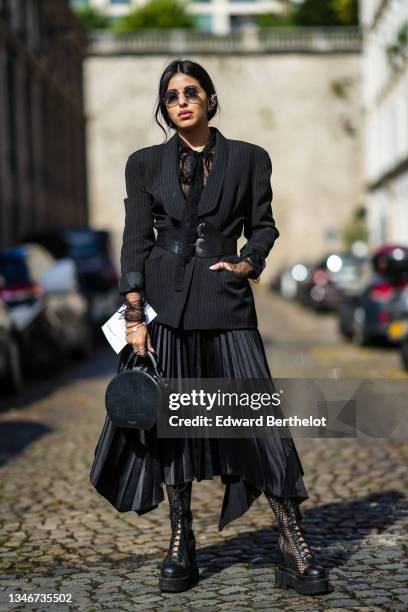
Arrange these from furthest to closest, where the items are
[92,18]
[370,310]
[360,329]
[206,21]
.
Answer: [206,21] → [92,18] → [360,329] → [370,310]

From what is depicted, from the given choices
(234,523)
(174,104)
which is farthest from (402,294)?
(174,104)

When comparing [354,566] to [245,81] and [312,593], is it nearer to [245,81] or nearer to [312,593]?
[312,593]

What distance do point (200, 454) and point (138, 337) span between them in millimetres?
519

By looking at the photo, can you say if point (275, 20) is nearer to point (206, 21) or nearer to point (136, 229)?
point (206, 21)

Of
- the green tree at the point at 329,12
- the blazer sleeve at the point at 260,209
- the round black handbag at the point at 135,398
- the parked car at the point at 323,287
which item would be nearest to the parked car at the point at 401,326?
the blazer sleeve at the point at 260,209

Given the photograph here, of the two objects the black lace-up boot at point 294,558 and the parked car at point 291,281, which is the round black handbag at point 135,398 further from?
the parked car at point 291,281

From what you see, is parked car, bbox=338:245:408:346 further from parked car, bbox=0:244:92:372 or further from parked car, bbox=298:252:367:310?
parked car, bbox=298:252:367:310

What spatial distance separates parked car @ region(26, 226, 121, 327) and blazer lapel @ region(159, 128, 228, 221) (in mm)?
13164

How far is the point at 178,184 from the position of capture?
14.7ft

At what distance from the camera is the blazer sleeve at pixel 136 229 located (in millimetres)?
4508

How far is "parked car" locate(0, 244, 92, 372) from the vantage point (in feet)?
45.0

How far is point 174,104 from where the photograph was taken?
4.52 metres

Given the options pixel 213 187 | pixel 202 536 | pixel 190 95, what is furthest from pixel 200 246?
pixel 202 536

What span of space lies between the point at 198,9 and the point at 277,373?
71.6 meters
